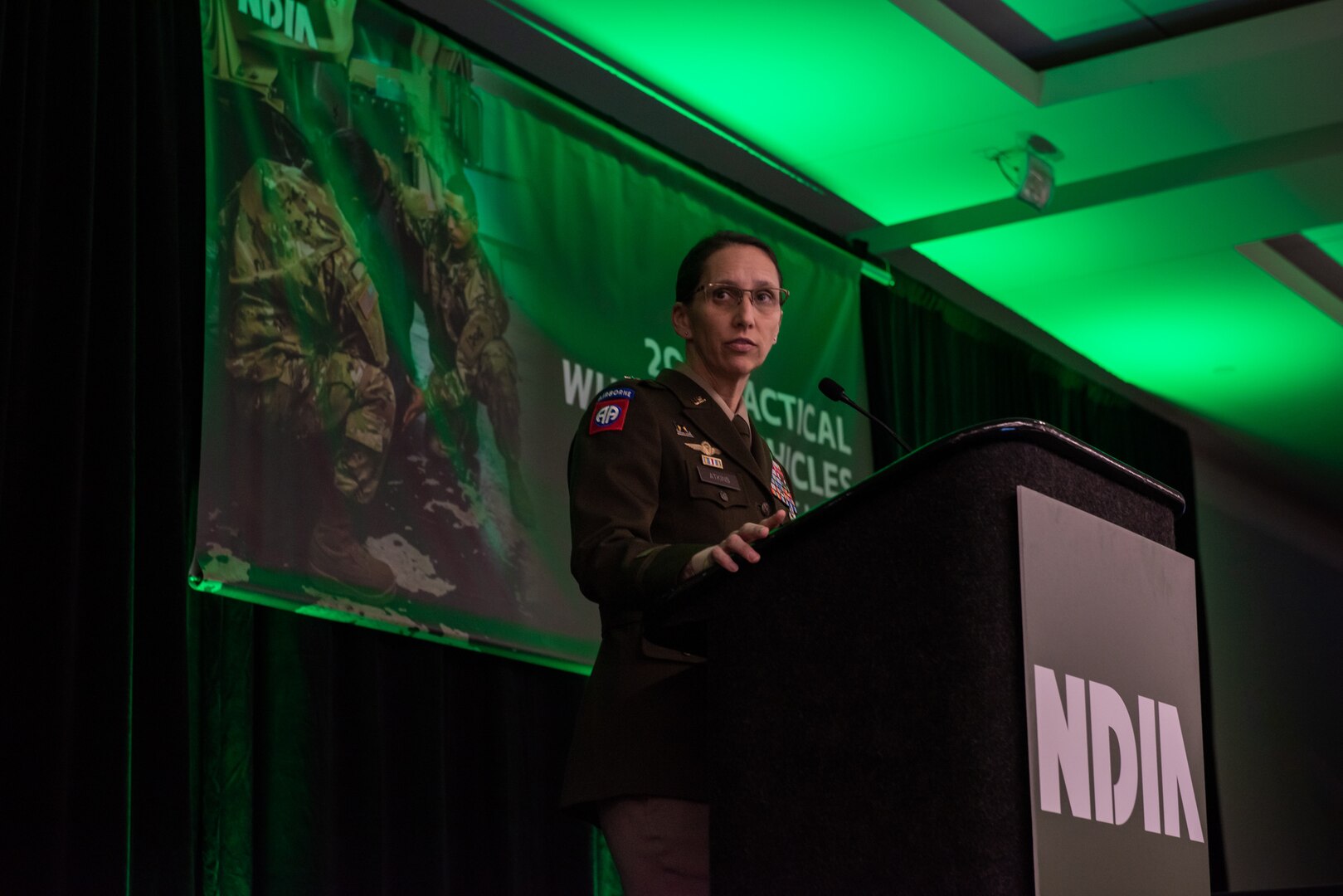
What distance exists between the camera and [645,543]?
66.4 inches

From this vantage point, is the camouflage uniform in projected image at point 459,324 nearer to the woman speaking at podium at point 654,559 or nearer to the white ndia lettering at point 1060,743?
the woman speaking at podium at point 654,559

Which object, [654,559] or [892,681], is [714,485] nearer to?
[654,559]

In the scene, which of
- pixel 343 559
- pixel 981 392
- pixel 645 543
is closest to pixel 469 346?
pixel 343 559

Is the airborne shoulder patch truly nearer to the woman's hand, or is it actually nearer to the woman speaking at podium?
the woman speaking at podium

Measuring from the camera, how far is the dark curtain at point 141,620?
9.78 ft

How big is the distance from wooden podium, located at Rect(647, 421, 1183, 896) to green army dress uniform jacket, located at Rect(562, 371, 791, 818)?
148mm

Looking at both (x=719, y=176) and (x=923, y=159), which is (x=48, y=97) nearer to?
(x=719, y=176)

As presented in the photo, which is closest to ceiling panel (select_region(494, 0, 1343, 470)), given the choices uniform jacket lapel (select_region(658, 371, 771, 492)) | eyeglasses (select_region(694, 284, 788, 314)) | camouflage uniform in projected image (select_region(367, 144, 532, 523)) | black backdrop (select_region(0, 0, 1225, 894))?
camouflage uniform in projected image (select_region(367, 144, 532, 523))

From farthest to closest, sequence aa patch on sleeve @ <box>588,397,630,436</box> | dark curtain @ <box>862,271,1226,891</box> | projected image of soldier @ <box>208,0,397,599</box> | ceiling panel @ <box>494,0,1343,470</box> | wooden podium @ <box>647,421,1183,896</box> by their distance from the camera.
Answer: dark curtain @ <box>862,271,1226,891</box>, ceiling panel @ <box>494,0,1343,470</box>, projected image of soldier @ <box>208,0,397,599</box>, aa patch on sleeve @ <box>588,397,630,436</box>, wooden podium @ <box>647,421,1183,896</box>

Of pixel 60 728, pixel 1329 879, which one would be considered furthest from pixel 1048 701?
pixel 1329 879

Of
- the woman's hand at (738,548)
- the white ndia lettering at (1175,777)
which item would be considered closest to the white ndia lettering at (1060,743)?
the white ndia lettering at (1175,777)

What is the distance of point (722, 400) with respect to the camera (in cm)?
201

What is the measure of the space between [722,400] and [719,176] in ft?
10.6

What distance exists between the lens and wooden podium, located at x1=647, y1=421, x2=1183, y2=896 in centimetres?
133
